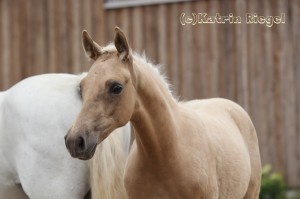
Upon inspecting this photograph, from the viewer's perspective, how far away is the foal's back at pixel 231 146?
432 centimetres

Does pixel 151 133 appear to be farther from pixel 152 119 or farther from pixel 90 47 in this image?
pixel 90 47

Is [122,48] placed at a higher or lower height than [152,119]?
higher

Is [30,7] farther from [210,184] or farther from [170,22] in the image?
[210,184]

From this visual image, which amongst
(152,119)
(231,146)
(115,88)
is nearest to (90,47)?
(115,88)

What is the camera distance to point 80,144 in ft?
10.9

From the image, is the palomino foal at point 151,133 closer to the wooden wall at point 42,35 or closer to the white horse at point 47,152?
the white horse at point 47,152

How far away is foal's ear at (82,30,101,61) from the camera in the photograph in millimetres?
3656

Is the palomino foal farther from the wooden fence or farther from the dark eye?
the wooden fence

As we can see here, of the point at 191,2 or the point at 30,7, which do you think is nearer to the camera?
the point at 191,2

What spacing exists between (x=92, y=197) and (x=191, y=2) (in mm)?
5193

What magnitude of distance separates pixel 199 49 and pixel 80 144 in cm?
585

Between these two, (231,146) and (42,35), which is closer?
(231,146)

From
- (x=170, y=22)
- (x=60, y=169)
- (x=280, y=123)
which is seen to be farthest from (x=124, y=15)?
(x=60, y=169)

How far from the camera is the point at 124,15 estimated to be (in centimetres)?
949
